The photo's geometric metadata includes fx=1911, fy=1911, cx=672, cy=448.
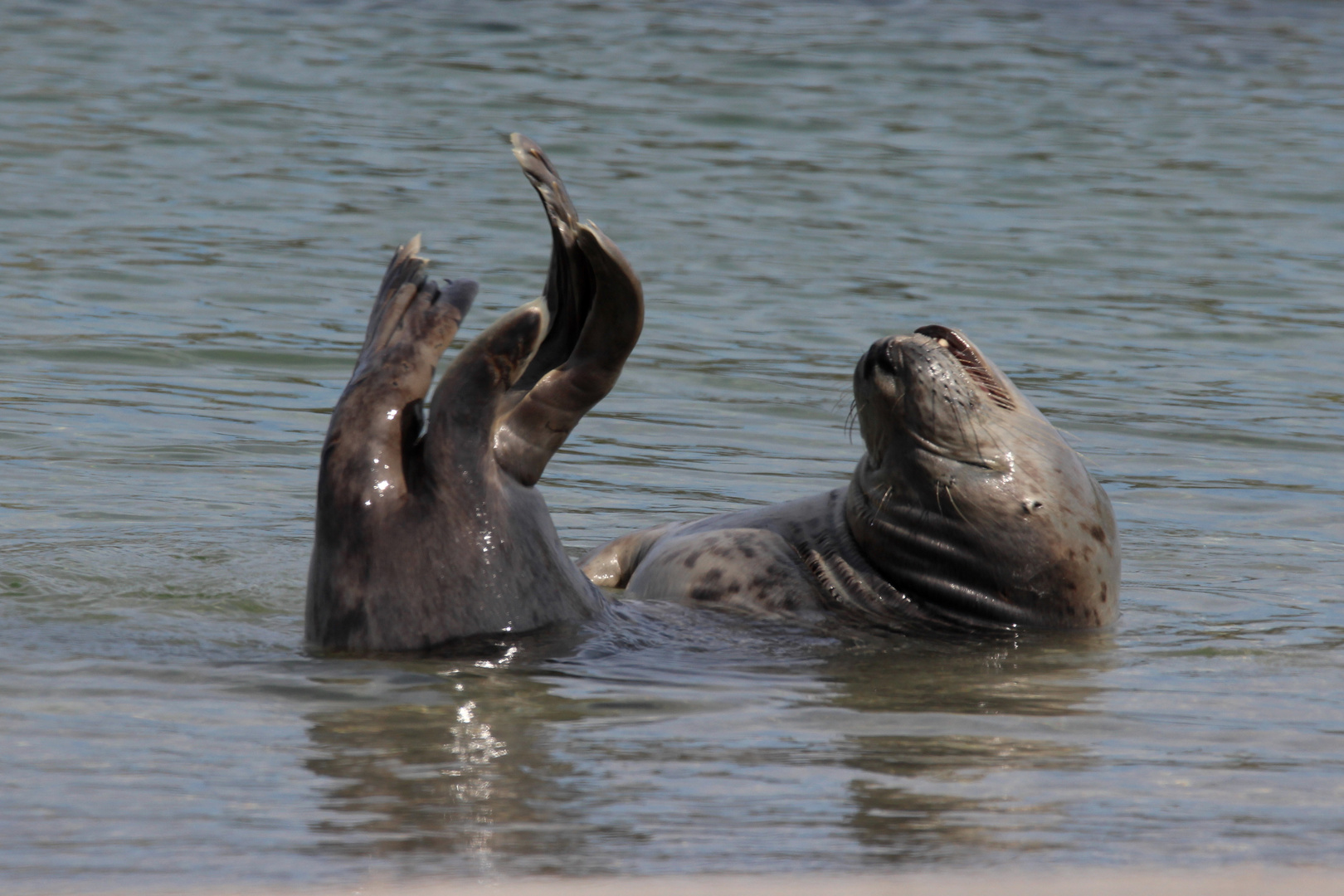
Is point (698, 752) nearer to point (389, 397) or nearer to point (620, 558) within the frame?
point (389, 397)

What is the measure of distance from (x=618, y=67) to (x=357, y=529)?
1488 cm

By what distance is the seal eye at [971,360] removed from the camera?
17.5 feet

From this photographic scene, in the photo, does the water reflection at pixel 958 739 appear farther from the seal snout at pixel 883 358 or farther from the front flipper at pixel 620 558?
the front flipper at pixel 620 558

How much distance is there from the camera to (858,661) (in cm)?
459

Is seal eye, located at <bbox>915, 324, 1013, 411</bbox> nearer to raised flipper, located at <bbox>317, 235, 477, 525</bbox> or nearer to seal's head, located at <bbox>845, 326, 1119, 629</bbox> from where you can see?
seal's head, located at <bbox>845, 326, 1119, 629</bbox>

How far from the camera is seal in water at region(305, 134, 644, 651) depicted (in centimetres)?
405

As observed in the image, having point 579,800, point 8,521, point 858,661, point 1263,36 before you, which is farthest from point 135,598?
point 1263,36

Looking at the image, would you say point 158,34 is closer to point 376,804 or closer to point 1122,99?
point 1122,99

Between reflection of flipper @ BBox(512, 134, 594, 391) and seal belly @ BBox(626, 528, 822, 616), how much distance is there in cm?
105

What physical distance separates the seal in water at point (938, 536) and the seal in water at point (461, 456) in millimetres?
965

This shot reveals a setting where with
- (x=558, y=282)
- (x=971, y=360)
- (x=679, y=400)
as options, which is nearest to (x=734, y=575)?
(x=971, y=360)

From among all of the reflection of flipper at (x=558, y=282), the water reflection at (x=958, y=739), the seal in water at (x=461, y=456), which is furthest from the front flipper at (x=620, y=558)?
the reflection of flipper at (x=558, y=282)

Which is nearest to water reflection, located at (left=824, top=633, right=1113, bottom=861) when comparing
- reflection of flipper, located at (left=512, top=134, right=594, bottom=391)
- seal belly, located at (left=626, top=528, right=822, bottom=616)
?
seal belly, located at (left=626, top=528, right=822, bottom=616)

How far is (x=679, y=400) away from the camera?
8.57 m
